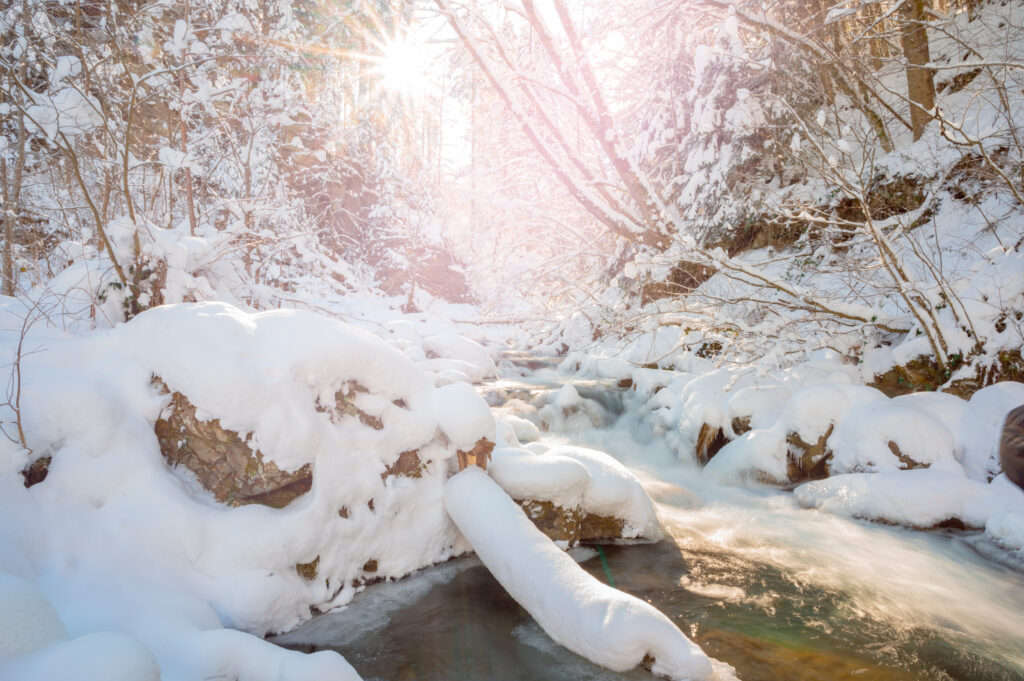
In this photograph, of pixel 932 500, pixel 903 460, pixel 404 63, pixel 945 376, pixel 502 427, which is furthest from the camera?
pixel 404 63

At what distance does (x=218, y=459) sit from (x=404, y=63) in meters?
6.20

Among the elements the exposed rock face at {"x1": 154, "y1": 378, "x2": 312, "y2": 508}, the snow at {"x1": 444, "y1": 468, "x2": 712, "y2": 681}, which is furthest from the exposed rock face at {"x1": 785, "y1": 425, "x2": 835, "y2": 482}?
the exposed rock face at {"x1": 154, "y1": 378, "x2": 312, "y2": 508}

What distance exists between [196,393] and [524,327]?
5.07m

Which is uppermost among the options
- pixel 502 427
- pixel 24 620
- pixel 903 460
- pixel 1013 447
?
pixel 24 620

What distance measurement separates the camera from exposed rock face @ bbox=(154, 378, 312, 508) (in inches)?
108

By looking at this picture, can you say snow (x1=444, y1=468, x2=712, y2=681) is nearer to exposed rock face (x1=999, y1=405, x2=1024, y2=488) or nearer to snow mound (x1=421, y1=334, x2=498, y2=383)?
exposed rock face (x1=999, y1=405, x2=1024, y2=488)

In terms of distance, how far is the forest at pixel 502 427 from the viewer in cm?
238

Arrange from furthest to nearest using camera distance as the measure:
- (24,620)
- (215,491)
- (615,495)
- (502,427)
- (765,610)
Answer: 1. (502,427)
2. (615,495)
3. (765,610)
4. (215,491)
5. (24,620)

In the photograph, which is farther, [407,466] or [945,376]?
[945,376]

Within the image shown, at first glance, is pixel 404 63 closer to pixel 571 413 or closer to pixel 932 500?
pixel 571 413

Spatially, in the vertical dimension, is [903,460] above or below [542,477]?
below

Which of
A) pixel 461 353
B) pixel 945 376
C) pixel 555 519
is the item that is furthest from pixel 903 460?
pixel 461 353

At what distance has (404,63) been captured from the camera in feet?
22.1

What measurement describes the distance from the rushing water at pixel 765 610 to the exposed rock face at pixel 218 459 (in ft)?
2.66
